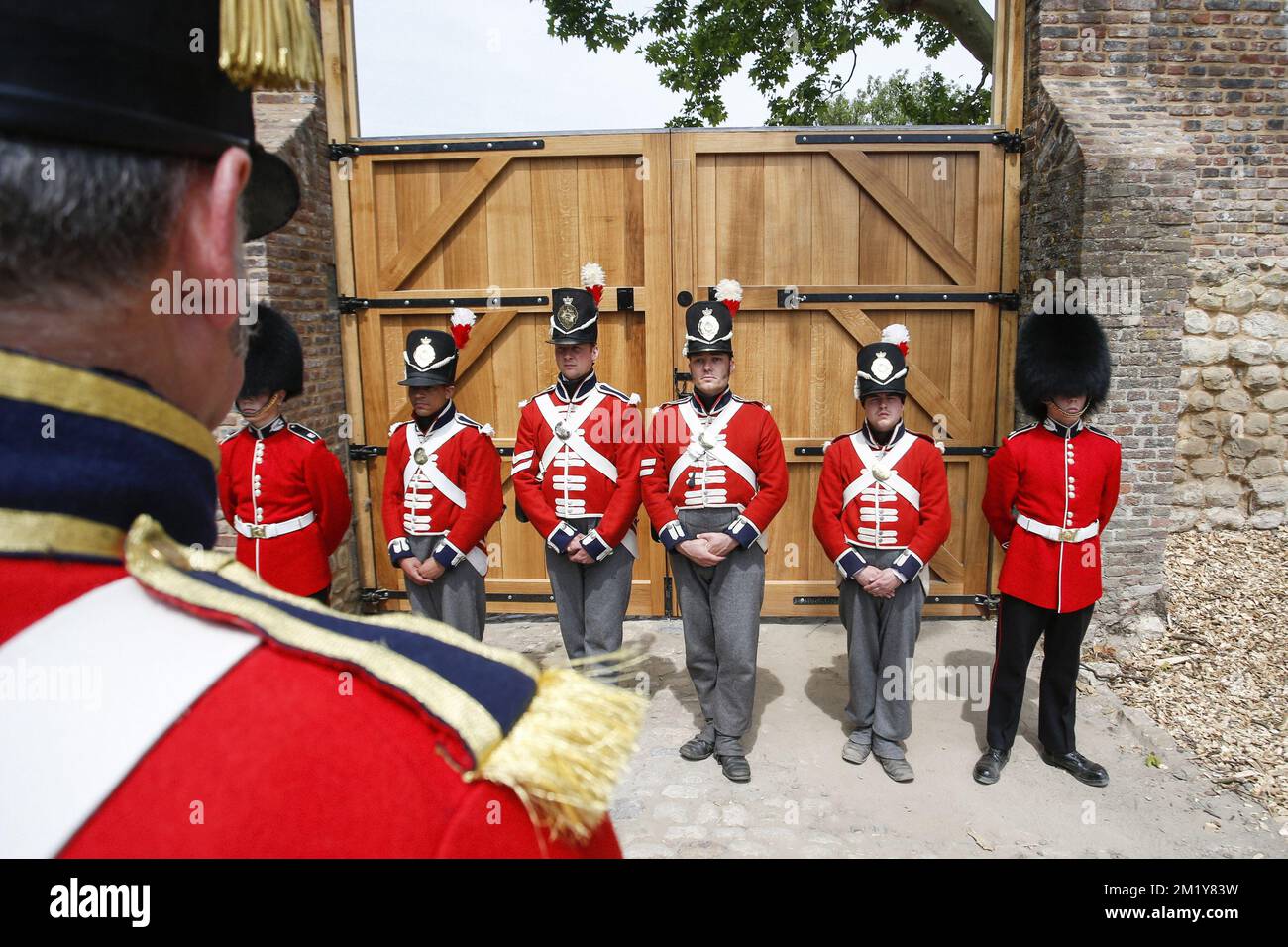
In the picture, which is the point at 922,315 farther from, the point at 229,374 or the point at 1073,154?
the point at 229,374

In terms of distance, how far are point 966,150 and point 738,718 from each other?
410 centimetres

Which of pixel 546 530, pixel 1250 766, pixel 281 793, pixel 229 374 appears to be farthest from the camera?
pixel 546 530

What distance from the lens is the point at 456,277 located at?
6.13 meters

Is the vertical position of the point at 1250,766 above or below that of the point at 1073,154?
below

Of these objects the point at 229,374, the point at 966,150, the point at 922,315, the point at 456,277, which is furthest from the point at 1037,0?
the point at 229,374

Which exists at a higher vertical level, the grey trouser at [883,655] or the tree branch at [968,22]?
the tree branch at [968,22]

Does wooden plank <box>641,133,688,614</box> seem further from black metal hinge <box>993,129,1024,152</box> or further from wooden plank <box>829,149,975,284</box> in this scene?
black metal hinge <box>993,129,1024,152</box>

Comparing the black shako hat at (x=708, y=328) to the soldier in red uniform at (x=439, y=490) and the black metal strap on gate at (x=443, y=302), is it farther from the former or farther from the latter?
the black metal strap on gate at (x=443, y=302)

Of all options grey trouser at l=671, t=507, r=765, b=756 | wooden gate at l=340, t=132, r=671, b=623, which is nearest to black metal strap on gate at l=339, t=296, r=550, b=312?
wooden gate at l=340, t=132, r=671, b=623

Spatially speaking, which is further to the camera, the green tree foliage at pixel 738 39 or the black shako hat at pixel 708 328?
the green tree foliage at pixel 738 39

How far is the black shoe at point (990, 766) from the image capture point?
4238 millimetres

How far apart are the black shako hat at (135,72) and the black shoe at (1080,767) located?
4514 millimetres

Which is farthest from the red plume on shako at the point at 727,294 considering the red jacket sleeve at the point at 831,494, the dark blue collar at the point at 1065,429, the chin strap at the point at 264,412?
the chin strap at the point at 264,412

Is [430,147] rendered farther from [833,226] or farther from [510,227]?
[833,226]
